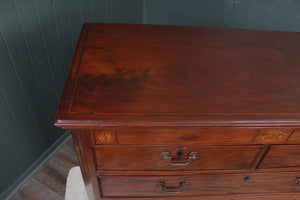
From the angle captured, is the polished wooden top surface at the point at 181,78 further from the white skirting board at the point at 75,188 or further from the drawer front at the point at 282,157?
the white skirting board at the point at 75,188

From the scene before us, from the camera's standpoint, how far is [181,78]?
2.79ft

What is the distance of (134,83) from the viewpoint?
812 millimetres

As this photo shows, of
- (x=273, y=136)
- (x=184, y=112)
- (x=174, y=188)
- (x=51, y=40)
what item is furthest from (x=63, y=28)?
(x=273, y=136)

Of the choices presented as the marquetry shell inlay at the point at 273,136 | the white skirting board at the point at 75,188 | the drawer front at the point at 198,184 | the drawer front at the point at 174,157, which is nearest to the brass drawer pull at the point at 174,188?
the drawer front at the point at 198,184

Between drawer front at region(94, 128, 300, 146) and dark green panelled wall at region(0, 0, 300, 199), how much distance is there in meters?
0.58

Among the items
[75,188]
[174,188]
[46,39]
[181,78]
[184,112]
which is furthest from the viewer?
[75,188]

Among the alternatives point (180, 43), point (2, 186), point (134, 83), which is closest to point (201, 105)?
point (134, 83)

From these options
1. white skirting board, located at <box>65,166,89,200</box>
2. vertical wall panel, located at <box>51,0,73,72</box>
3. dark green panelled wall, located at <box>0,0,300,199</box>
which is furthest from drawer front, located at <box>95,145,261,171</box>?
vertical wall panel, located at <box>51,0,73,72</box>

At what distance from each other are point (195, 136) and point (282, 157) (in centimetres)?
38

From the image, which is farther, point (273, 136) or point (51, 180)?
point (51, 180)

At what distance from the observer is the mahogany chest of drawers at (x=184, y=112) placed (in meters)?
0.73

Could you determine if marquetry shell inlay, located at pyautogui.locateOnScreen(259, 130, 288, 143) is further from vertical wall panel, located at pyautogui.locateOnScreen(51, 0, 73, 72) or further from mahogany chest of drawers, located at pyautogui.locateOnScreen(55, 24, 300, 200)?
vertical wall panel, located at pyautogui.locateOnScreen(51, 0, 73, 72)

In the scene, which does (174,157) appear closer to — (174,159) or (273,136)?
(174,159)

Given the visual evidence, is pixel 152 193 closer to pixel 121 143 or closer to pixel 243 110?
pixel 121 143
